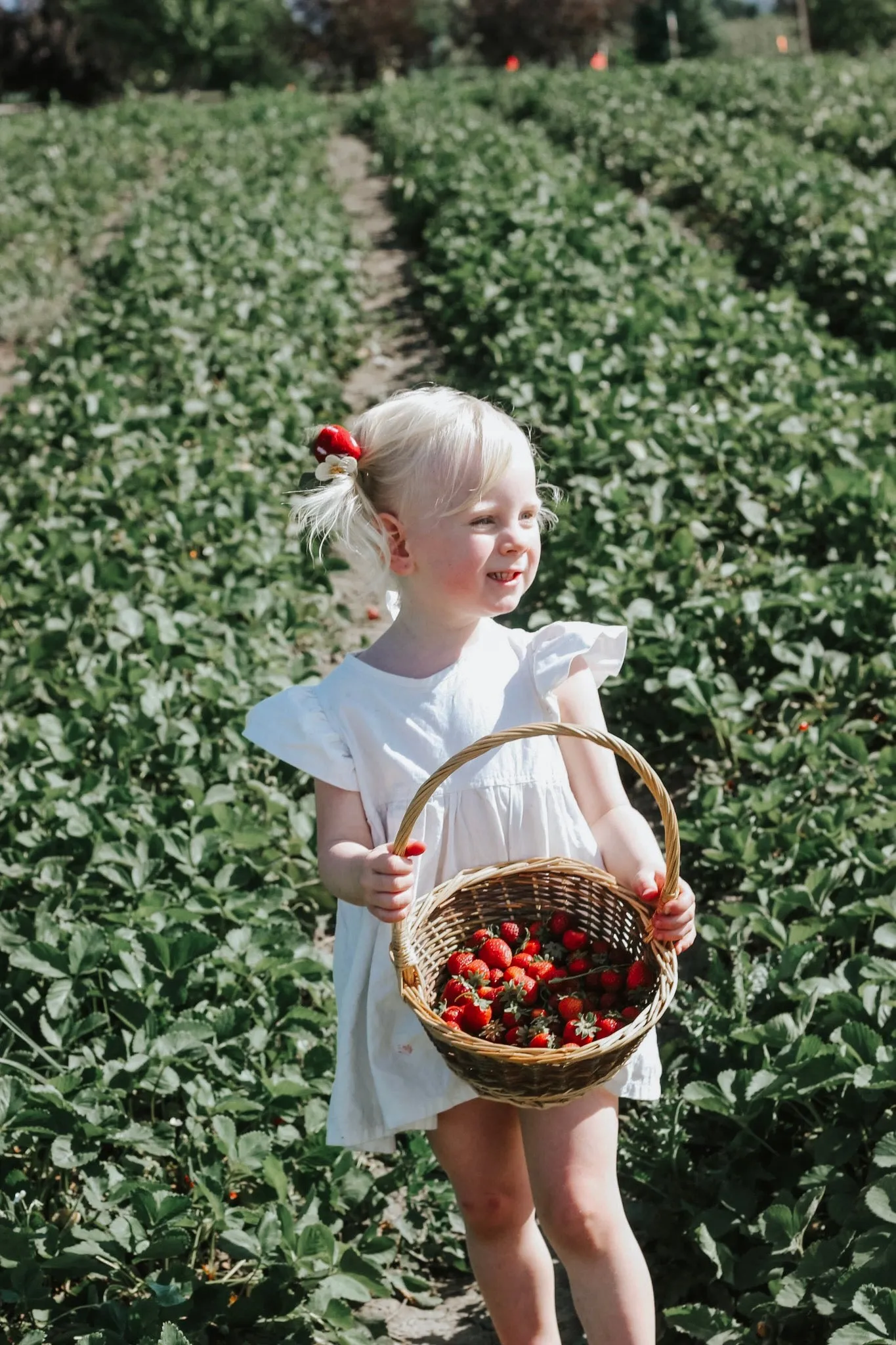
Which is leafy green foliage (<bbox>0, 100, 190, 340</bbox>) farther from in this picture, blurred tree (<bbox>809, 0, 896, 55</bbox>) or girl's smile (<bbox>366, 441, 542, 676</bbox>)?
blurred tree (<bbox>809, 0, 896, 55</bbox>)

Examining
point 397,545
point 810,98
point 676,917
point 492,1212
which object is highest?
point 397,545

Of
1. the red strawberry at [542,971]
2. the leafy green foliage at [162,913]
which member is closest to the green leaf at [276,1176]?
the leafy green foliage at [162,913]

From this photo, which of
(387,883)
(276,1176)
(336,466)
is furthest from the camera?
(276,1176)

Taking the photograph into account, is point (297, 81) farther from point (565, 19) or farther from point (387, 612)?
point (387, 612)

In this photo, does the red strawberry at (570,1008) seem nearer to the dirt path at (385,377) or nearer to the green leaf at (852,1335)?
the green leaf at (852,1335)

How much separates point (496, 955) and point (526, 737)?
14.8 inches

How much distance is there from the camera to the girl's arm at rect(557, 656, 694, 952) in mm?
2225

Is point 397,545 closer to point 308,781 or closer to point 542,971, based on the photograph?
point 542,971

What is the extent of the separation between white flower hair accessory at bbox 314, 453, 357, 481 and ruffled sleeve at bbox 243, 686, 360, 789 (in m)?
0.36

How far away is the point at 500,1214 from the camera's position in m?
2.18

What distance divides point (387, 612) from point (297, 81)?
38.0 metres

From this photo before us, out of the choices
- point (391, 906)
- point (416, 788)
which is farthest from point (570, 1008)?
point (416, 788)

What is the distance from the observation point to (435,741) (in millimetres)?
2199

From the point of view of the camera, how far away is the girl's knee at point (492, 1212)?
2.17 metres
